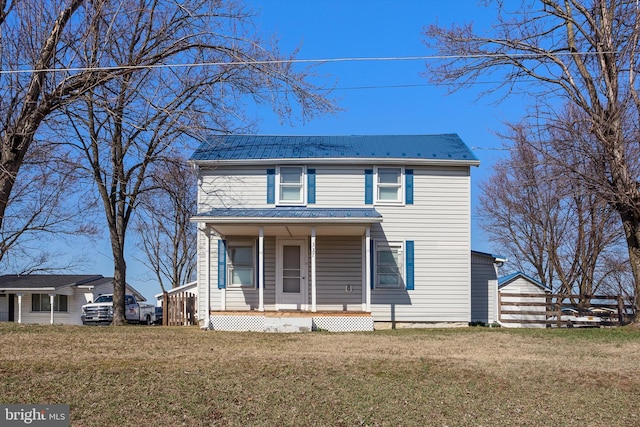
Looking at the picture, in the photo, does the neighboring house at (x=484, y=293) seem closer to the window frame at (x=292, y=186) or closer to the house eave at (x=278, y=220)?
the house eave at (x=278, y=220)

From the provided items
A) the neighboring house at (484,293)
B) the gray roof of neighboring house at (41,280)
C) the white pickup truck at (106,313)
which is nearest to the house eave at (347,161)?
the neighboring house at (484,293)

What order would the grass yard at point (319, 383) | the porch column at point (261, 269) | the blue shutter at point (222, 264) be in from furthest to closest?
the blue shutter at point (222, 264)
the porch column at point (261, 269)
the grass yard at point (319, 383)

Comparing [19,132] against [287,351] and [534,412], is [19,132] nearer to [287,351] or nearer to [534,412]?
[287,351]

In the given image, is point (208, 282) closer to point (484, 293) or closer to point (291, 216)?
point (291, 216)

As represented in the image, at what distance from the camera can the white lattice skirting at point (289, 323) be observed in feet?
63.4

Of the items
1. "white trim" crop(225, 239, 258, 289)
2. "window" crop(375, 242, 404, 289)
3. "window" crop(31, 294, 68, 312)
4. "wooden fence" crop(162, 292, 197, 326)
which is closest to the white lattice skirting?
"white trim" crop(225, 239, 258, 289)

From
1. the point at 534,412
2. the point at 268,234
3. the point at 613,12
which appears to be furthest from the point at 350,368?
the point at 613,12

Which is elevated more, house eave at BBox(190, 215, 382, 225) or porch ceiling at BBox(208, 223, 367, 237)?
house eave at BBox(190, 215, 382, 225)

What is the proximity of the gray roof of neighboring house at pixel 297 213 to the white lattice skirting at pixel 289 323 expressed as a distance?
2.69 meters

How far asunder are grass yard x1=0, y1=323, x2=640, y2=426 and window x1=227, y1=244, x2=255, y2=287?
6.11 m

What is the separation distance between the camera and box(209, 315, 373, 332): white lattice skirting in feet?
63.4

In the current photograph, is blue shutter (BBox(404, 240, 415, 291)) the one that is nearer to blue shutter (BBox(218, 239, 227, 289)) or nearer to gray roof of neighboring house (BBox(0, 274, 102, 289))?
blue shutter (BBox(218, 239, 227, 289))

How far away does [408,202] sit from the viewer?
21516 mm

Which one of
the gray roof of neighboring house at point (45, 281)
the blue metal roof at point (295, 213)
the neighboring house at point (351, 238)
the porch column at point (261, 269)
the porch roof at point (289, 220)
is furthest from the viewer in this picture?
the gray roof of neighboring house at point (45, 281)
